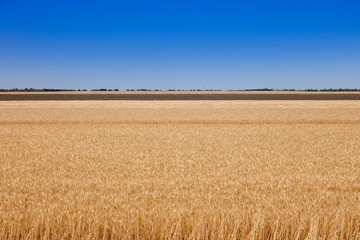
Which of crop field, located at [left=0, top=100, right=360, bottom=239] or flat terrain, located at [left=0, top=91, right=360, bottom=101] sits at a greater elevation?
flat terrain, located at [left=0, top=91, right=360, bottom=101]

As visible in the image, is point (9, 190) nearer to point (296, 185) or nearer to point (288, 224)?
point (288, 224)

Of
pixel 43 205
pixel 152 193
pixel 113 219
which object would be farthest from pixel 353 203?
pixel 43 205

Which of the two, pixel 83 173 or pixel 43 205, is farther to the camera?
pixel 83 173

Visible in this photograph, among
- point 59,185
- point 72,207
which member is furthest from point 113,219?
point 59,185

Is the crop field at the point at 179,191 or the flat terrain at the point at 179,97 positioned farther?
the flat terrain at the point at 179,97

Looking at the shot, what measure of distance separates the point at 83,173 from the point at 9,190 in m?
1.72

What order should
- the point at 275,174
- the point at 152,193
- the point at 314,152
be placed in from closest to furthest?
1. the point at 152,193
2. the point at 275,174
3. the point at 314,152

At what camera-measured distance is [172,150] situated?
33.9 feet

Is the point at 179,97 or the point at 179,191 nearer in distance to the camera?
the point at 179,191

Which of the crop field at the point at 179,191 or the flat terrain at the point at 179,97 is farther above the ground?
the flat terrain at the point at 179,97

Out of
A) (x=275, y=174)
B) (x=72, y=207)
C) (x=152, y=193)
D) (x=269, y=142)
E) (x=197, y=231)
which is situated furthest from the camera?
(x=269, y=142)

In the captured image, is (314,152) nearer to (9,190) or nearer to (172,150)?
(172,150)

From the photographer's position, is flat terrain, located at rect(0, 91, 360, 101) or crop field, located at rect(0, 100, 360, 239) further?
flat terrain, located at rect(0, 91, 360, 101)

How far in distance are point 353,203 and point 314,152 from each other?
17.2 feet
